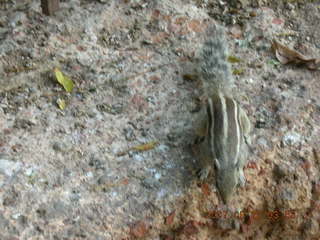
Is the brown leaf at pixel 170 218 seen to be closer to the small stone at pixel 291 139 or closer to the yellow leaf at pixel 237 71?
the small stone at pixel 291 139

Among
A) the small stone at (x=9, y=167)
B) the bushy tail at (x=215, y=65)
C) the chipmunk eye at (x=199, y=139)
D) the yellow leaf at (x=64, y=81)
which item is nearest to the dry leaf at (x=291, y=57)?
the bushy tail at (x=215, y=65)

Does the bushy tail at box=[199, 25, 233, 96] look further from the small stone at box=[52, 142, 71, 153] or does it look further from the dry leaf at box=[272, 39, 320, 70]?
the small stone at box=[52, 142, 71, 153]

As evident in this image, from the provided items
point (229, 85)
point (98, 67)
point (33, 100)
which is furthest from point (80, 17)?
point (229, 85)

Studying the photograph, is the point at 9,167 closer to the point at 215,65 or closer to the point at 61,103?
the point at 61,103

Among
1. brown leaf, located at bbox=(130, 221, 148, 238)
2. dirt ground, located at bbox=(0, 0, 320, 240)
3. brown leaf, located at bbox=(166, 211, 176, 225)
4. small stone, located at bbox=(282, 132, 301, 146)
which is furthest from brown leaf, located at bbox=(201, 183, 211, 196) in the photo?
small stone, located at bbox=(282, 132, 301, 146)

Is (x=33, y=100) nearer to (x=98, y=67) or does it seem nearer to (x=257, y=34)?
(x=98, y=67)

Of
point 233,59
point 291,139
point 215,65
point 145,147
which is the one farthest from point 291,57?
point 145,147
